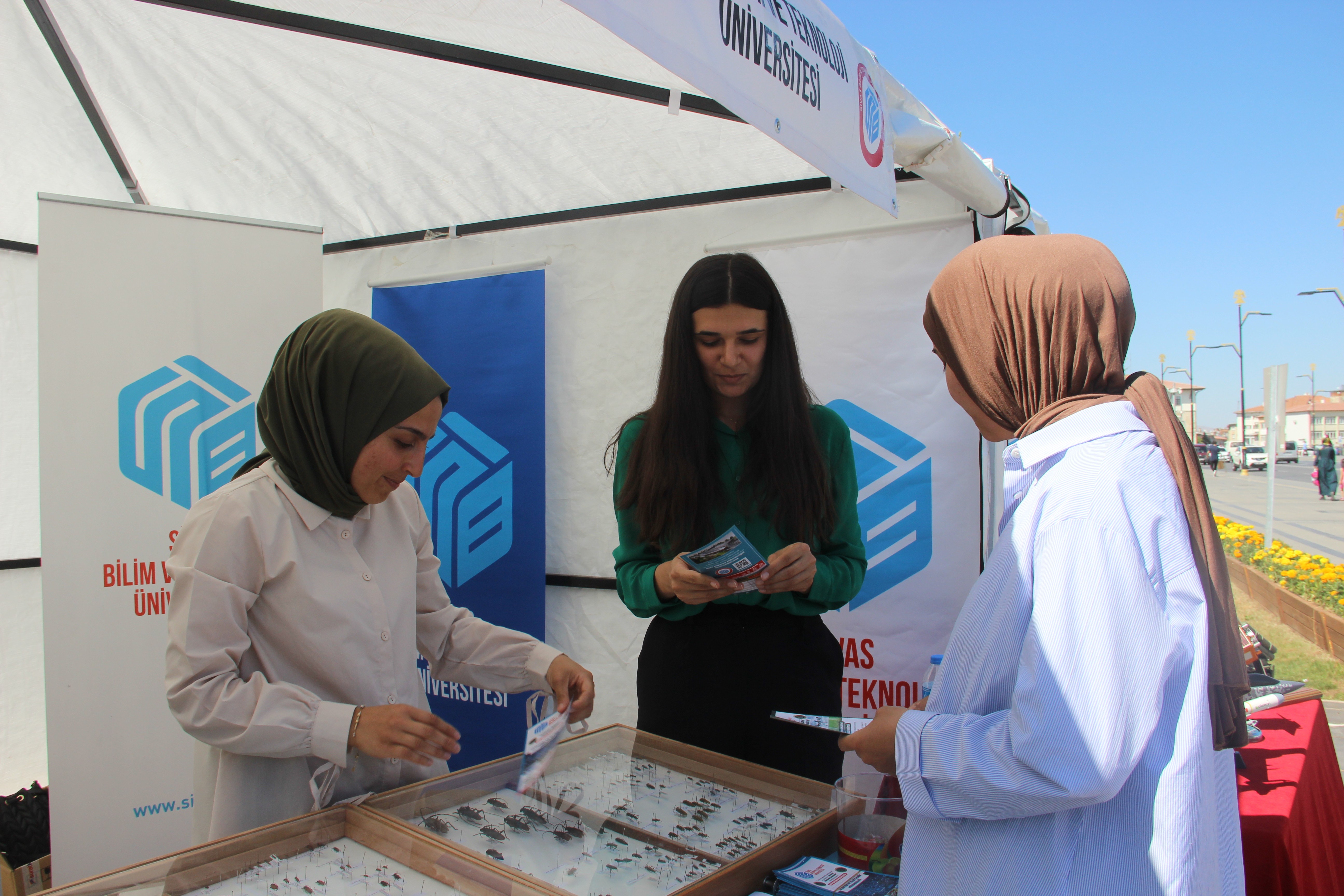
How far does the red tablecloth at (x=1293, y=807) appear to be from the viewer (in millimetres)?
1824

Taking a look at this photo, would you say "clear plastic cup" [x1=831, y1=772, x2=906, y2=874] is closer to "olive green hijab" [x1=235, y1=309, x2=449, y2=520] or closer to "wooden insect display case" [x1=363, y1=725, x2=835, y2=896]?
"wooden insect display case" [x1=363, y1=725, x2=835, y2=896]

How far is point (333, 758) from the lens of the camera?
1465 millimetres

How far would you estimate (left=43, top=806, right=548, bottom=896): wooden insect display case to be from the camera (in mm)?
1144

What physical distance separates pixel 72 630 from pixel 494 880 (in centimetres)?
247

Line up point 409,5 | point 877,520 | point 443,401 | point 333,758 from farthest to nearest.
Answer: point 877,520
point 409,5
point 443,401
point 333,758

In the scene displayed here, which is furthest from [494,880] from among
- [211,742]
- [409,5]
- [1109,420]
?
[409,5]

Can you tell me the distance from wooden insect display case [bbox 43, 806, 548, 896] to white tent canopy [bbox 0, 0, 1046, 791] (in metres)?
1.69

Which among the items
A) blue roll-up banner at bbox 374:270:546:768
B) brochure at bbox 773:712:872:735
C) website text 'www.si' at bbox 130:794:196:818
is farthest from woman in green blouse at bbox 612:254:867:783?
website text 'www.si' at bbox 130:794:196:818

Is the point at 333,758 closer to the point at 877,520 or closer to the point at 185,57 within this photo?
the point at 877,520

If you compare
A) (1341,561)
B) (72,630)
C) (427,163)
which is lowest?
(1341,561)

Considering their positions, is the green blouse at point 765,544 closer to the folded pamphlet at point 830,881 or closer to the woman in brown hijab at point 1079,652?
the folded pamphlet at point 830,881

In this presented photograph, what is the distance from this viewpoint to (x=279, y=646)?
1589 mm

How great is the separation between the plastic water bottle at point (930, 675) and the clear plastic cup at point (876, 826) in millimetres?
824

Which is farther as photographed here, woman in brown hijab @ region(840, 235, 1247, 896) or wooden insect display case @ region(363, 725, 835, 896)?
wooden insect display case @ region(363, 725, 835, 896)
